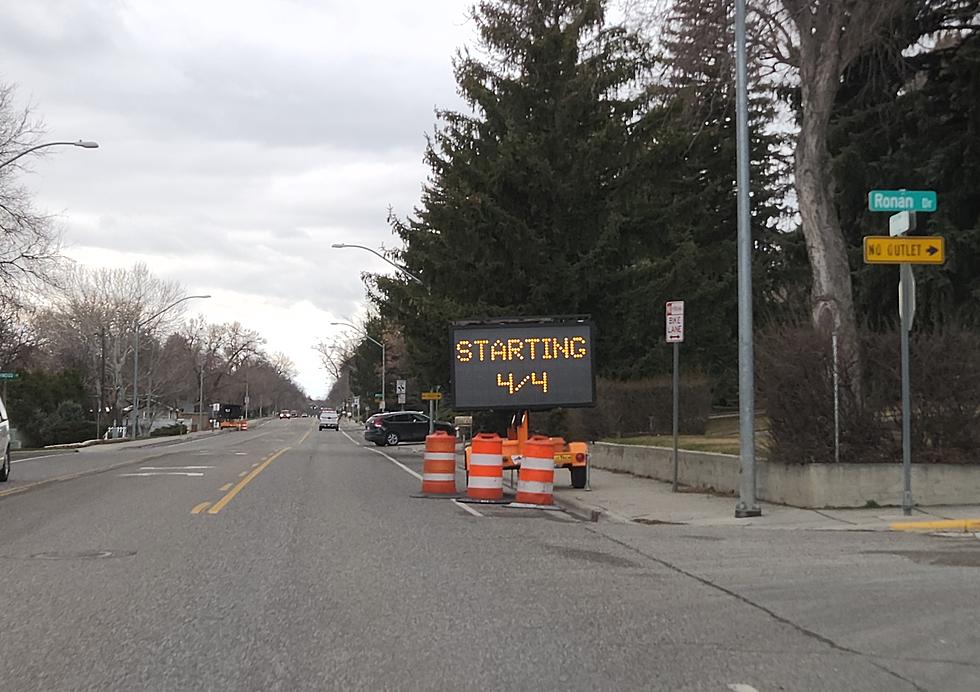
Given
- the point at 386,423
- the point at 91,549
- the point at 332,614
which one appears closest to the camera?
the point at 332,614

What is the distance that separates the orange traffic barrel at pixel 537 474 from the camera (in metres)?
16.0

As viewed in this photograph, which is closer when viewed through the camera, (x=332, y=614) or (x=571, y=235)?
(x=332, y=614)

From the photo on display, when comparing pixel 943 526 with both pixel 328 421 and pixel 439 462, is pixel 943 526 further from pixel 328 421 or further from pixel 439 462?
pixel 328 421

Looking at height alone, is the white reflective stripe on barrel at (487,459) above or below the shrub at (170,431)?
above

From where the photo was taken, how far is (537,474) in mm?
16078

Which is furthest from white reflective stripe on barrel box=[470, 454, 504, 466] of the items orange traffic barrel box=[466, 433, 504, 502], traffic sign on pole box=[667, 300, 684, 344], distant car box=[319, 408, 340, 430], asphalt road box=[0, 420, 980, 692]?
distant car box=[319, 408, 340, 430]

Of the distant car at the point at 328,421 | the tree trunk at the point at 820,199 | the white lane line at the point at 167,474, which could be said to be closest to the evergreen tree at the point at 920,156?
the tree trunk at the point at 820,199

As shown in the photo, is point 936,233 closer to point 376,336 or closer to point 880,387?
point 880,387

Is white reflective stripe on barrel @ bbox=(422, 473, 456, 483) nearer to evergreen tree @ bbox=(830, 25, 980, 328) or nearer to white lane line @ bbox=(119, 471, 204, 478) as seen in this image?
white lane line @ bbox=(119, 471, 204, 478)

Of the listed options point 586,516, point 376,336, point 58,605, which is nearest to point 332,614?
point 58,605

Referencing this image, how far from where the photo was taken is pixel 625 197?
3491 cm

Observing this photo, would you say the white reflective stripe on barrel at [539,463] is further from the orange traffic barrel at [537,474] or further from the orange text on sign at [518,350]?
the orange text on sign at [518,350]

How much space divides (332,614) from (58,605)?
2.20 m

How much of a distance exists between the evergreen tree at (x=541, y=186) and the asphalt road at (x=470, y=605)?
1976 cm
